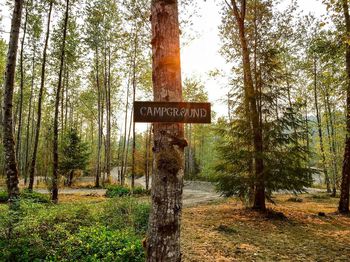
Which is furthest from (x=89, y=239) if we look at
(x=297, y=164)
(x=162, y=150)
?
(x=297, y=164)

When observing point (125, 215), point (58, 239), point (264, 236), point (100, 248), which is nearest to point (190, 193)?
point (264, 236)

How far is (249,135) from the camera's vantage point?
11062mm

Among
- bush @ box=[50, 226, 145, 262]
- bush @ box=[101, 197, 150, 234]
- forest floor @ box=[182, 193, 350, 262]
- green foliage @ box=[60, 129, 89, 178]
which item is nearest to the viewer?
bush @ box=[50, 226, 145, 262]

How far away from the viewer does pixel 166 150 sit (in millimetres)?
2639

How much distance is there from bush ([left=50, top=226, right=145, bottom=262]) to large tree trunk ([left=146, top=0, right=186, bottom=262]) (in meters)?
2.04

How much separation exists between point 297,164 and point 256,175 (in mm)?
1721

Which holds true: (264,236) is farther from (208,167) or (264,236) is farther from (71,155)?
(71,155)

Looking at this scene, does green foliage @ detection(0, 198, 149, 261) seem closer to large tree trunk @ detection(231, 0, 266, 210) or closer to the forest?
the forest

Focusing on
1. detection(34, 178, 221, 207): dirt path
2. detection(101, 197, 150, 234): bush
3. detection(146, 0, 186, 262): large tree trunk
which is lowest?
detection(34, 178, 221, 207): dirt path

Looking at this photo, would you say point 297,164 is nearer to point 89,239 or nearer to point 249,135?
point 249,135

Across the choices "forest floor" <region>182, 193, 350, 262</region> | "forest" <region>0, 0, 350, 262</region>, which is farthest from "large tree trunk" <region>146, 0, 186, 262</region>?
"forest floor" <region>182, 193, 350, 262</region>

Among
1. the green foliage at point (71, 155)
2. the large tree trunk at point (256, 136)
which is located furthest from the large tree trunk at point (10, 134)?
the green foliage at point (71, 155)

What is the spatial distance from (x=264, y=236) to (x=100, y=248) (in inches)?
193

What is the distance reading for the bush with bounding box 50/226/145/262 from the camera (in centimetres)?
435
